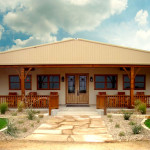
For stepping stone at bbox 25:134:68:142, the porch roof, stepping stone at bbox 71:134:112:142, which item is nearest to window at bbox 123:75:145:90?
the porch roof

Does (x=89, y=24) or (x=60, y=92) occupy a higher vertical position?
(x=89, y=24)

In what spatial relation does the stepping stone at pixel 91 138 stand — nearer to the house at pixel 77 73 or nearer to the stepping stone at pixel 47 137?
the stepping stone at pixel 47 137

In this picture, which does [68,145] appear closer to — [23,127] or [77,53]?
[23,127]

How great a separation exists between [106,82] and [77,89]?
84.2 inches

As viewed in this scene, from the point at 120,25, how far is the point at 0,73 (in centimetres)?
4898

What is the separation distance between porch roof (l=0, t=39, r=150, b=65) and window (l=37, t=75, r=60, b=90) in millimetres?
1377

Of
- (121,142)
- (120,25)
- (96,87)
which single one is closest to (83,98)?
(96,87)

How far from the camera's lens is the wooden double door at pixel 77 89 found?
1200 centimetres

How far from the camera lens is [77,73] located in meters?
12.0

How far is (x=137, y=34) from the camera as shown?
2095 inches

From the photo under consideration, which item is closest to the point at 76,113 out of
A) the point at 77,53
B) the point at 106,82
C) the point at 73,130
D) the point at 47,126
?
the point at 47,126

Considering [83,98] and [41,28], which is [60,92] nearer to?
[83,98]

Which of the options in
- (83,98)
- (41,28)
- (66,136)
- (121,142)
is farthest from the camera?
(41,28)

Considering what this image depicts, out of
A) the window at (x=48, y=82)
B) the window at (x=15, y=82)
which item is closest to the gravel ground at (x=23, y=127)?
Result: the window at (x=48, y=82)
